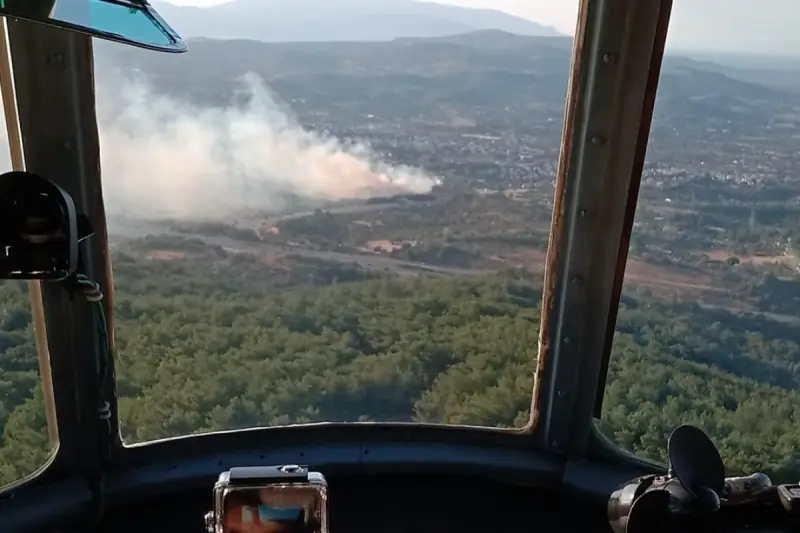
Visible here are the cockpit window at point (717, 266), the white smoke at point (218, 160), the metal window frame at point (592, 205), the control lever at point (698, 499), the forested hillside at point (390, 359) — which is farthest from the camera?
the forested hillside at point (390, 359)

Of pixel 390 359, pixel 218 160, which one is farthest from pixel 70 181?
pixel 390 359

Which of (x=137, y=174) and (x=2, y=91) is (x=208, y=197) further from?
(x=2, y=91)

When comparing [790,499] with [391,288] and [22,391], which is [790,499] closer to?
[391,288]

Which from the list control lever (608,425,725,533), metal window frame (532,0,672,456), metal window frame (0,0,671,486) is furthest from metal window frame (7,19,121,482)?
control lever (608,425,725,533)

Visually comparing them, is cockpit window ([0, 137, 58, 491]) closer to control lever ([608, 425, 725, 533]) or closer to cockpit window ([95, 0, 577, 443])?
cockpit window ([95, 0, 577, 443])

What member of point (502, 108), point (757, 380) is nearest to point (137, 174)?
point (502, 108)

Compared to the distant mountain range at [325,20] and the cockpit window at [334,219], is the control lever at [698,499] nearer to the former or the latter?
the cockpit window at [334,219]

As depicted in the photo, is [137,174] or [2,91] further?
[137,174]

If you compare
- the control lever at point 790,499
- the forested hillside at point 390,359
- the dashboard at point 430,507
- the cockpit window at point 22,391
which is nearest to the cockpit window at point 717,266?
the forested hillside at point 390,359
